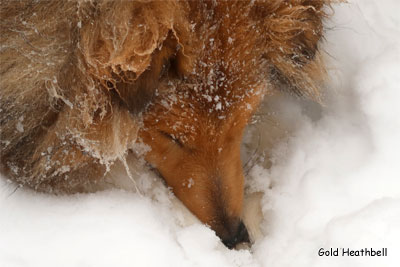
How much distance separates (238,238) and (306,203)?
1.19 ft

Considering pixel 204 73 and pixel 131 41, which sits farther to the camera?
pixel 204 73

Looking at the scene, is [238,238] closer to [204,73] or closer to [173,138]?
[173,138]

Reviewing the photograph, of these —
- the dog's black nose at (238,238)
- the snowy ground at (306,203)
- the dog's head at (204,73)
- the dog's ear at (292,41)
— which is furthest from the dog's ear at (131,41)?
the dog's black nose at (238,238)

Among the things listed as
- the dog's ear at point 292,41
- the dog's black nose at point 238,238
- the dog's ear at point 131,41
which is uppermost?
the dog's ear at point 292,41

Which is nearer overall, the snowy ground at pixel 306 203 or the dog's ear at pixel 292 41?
the dog's ear at pixel 292 41

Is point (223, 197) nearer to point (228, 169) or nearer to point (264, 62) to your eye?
point (228, 169)

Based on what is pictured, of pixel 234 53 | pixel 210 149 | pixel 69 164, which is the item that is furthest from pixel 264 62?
pixel 69 164

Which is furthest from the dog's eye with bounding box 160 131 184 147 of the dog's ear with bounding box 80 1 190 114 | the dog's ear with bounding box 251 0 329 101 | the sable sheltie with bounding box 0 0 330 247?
the dog's ear with bounding box 251 0 329 101

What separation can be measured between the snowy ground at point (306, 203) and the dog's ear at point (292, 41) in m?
0.33

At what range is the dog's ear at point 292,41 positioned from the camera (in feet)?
5.57

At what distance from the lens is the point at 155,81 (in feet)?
5.49

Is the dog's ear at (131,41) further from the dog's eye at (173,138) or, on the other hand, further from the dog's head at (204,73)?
the dog's eye at (173,138)

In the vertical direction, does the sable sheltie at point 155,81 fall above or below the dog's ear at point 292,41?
below

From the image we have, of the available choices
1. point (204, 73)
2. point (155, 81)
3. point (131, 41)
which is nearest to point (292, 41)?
point (204, 73)
